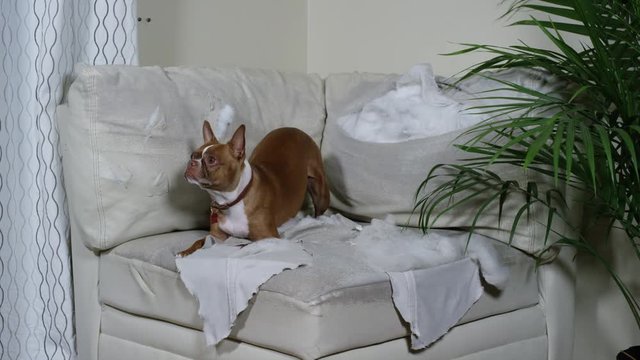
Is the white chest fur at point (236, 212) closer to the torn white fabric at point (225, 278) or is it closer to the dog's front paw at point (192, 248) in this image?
the dog's front paw at point (192, 248)

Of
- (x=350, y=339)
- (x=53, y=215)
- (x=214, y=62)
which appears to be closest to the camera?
(x=350, y=339)

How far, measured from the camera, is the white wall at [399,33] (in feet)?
10.3

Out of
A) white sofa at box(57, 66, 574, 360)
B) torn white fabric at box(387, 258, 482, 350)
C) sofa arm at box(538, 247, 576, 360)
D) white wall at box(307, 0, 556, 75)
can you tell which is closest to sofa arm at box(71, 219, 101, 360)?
white sofa at box(57, 66, 574, 360)

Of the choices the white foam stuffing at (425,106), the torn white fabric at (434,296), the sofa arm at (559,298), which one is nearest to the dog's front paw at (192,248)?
the torn white fabric at (434,296)

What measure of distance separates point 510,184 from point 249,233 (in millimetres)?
724

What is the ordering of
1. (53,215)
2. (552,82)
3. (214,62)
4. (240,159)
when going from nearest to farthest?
(240,159) < (552,82) < (53,215) < (214,62)

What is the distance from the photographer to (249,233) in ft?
7.51

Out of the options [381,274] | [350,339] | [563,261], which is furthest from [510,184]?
[350,339]

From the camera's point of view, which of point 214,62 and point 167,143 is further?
point 214,62

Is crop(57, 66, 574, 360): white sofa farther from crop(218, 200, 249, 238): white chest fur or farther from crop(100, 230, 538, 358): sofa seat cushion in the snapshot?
crop(218, 200, 249, 238): white chest fur

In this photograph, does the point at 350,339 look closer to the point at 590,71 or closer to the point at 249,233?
the point at 249,233

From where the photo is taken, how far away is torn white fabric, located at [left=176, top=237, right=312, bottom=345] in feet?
6.42

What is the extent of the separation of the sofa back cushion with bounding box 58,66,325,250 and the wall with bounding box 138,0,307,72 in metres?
0.73

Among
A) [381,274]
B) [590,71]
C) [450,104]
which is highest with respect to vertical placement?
[590,71]
